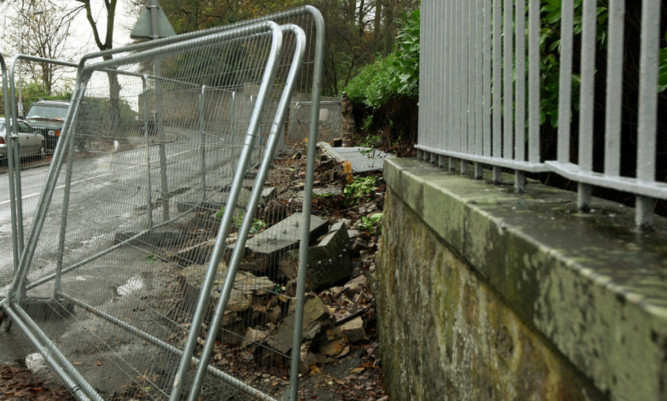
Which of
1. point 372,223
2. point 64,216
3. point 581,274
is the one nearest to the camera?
point 581,274

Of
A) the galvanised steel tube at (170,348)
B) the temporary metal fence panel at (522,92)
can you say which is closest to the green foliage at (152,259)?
the galvanised steel tube at (170,348)

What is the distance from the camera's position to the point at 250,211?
2631 millimetres

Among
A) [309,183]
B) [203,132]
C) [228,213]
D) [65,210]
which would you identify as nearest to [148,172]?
[203,132]

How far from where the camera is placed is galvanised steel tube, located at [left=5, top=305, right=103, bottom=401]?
3.43 meters

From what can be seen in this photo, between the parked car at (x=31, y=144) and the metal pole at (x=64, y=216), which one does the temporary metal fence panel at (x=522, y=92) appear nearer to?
the metal pole at (x=64, y=216)

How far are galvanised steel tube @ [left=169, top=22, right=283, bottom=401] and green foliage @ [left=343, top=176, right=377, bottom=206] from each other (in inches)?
176

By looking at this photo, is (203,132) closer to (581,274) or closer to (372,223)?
(581,274)

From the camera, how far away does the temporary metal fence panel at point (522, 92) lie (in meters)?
1.12

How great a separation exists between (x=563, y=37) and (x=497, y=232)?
0.56m

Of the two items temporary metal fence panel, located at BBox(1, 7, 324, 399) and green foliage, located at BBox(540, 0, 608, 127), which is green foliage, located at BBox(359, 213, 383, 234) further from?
green foliage, located at BBox(540, 0, 608, 127)

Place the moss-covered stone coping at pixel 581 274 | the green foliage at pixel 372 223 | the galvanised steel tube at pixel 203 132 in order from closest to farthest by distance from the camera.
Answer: the moss-covered stone coping at pixel 581 274
the galvanised steel tube at pixel 203 132
the green foliage at pixel 372 223

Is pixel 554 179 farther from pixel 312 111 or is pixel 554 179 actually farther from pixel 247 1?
pixel 247 1

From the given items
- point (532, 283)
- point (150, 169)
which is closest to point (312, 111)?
point (150, 169)

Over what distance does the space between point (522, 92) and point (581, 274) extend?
927 millimetres
